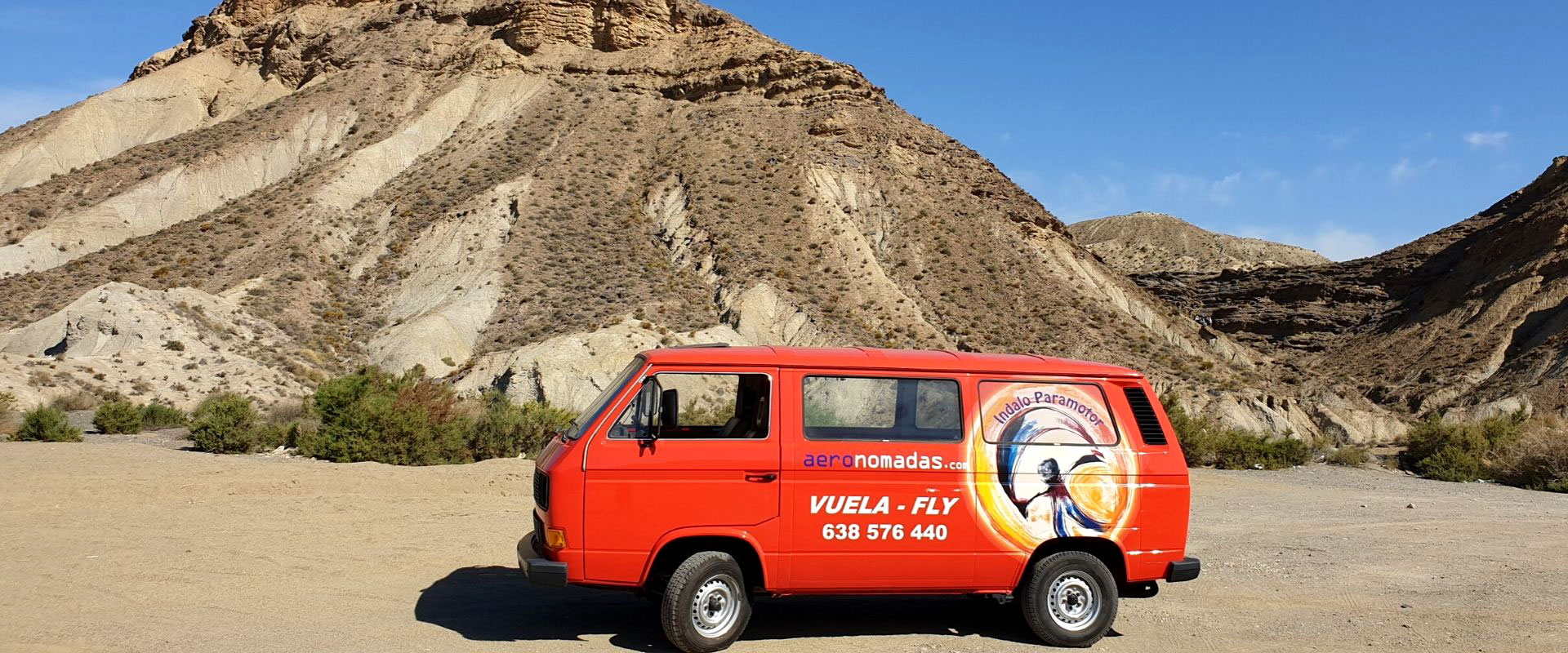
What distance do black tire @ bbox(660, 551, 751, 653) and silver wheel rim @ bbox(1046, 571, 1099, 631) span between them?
2.26m

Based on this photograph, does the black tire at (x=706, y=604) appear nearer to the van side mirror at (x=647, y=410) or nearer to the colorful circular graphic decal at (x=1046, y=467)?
the van side mirror at (x=647, y=410)

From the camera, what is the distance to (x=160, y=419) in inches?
966

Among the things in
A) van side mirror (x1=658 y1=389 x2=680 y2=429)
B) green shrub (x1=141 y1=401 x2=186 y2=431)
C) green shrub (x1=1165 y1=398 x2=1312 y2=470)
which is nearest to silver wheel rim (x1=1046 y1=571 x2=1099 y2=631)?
van side mirror (x1=658 y1=389 x2=680 y2=429)

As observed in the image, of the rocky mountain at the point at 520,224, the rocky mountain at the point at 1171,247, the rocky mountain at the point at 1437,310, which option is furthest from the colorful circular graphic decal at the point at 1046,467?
the rocky mountain at the point at 1171,247

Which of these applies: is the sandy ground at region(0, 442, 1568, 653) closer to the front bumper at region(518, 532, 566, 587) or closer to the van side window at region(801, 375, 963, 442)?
the front bumper at region(518, 532, 566, 587)

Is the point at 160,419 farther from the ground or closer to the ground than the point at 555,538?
farther from the ground

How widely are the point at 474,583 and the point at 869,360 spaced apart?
14.8ft

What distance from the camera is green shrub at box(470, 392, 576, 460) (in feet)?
66.3

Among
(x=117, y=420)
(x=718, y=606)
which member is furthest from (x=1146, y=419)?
(x=117, y=420)

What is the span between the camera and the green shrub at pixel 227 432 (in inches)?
749

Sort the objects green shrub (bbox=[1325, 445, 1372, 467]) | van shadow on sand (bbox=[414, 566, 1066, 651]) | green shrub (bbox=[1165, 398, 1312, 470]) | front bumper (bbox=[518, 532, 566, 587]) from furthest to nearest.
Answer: green shrub (bbox=[1325, 445, 1372, 467]) < green shrub (bbox=[1165, 398, 1312, 470]) < van shadow on sand (bbox=[414, 566, 1066, 651]) < front bumper (bbox=[518, 532, 566, 587])

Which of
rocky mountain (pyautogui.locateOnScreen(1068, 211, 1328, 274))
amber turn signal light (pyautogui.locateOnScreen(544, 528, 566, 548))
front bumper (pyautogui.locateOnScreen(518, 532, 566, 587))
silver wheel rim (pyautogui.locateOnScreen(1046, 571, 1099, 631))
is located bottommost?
silver wheel rim (pyautogui.locateOnScreen(1046, 571, 1099, 631))

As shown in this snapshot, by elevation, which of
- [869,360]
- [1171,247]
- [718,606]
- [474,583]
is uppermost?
[1171,247]

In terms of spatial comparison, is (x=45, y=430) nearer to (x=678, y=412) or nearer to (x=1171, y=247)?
(x=678, y=412)
